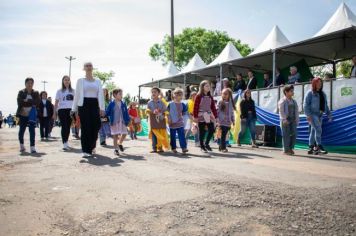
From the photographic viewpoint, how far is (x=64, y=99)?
10180 mm

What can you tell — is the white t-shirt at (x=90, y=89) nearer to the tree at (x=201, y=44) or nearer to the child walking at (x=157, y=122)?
the child walking at (x=157, y=122)

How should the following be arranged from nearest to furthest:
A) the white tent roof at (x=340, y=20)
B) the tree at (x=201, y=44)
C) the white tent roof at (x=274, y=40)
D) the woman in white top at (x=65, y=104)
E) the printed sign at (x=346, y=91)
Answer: the printed sign at (x=346, y=91)
the woman in white top at (x=65, y=104)
the white tent roof at (x=340, y=20)
the white tent roof at (x=274, y=40)
the tree at (x=201, y=44)

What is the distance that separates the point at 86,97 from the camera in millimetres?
7809

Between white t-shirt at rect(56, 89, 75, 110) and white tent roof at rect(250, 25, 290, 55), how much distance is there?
829 centimetres

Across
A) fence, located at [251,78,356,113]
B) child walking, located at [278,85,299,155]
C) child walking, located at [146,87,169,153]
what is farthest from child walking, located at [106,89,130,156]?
fence, located at [251,78,356,113]

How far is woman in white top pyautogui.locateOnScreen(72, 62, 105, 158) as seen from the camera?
7777 millimetres

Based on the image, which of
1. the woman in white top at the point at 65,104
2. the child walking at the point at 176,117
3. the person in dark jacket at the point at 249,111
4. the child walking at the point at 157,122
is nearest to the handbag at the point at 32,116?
the woman in white top at the point at 65,104

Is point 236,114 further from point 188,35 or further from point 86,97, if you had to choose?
point 188,35

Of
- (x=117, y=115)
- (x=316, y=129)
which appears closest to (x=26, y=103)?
(x=117, y=115)

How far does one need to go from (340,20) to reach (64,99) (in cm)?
1015

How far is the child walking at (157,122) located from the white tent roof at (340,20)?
23.1 feet

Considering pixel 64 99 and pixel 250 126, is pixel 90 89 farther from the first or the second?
pixel 250 126

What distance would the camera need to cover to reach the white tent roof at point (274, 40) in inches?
601

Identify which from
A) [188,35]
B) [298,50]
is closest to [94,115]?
[298,50]
